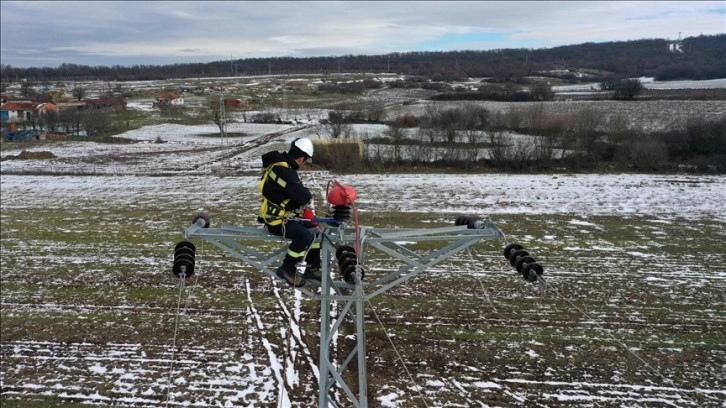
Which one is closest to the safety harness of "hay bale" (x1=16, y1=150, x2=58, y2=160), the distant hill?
the distant hill

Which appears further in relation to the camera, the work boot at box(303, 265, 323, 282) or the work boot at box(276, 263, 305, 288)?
the work boot at box(303, 265, 323, 282)

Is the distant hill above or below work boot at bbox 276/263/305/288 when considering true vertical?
above

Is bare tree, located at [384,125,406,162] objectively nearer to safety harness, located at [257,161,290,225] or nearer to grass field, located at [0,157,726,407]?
grass field, located at [0,157,726,407]

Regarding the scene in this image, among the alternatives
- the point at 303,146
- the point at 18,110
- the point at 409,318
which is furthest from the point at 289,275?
the point at 18,110

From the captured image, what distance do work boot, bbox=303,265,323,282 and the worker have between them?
0.95ft

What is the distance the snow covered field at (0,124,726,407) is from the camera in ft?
35.8

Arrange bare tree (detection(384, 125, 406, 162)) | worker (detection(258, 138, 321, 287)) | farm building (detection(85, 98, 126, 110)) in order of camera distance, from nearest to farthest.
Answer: worker (detection(258, 138, 321, 287)) → bare tree (detection(384, 125, 406, 162)) → farm building (detection(85, 98, 126, 110))

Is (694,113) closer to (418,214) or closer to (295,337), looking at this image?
(418,214)

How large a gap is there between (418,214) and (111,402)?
57.5 feet

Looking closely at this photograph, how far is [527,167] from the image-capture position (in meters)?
37.9

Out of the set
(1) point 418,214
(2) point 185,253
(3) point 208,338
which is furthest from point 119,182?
(2) point 185,253

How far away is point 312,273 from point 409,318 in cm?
748

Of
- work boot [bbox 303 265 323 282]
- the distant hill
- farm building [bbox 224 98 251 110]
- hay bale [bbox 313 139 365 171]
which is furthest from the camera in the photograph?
farm building [bbox 224 98 251 110]

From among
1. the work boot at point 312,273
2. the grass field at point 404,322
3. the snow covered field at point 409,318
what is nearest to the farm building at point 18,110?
the snow covered field at point 409,318
